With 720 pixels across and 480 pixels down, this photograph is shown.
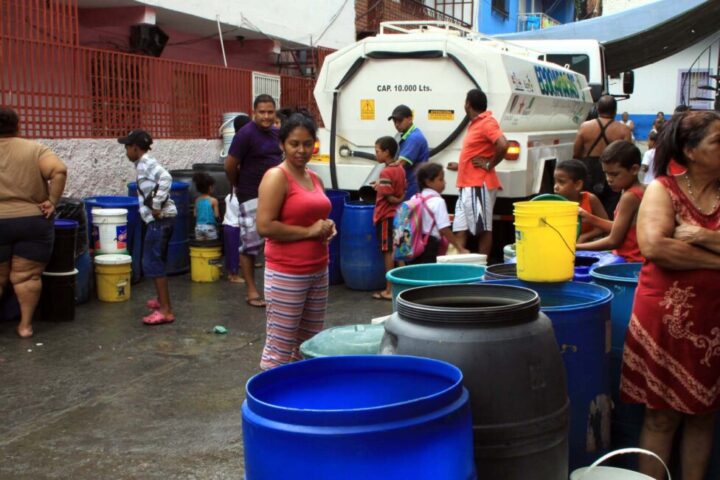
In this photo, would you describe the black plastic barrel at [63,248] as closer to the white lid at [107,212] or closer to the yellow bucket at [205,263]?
the white lid at [107,212]

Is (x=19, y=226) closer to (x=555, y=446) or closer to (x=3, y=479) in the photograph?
(x=3, y=479)

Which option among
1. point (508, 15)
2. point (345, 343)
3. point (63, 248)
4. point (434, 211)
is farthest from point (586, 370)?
point (508, 15)

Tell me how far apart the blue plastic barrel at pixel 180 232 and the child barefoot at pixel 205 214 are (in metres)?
0.13

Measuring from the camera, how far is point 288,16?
15438 mm

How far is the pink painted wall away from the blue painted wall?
13282 mm

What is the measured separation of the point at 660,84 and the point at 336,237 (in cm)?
1757

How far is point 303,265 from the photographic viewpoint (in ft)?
14.4

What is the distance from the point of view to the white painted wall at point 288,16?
42.0ft

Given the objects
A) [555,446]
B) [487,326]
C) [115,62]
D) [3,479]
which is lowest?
[3,479]

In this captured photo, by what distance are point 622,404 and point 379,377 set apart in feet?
5.49

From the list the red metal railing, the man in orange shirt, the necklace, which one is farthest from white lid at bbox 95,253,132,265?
the necklace

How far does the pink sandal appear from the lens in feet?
23.2

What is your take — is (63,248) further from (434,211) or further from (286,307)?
(286,307)

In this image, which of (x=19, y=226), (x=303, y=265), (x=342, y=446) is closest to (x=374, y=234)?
(x=19, y=226)
